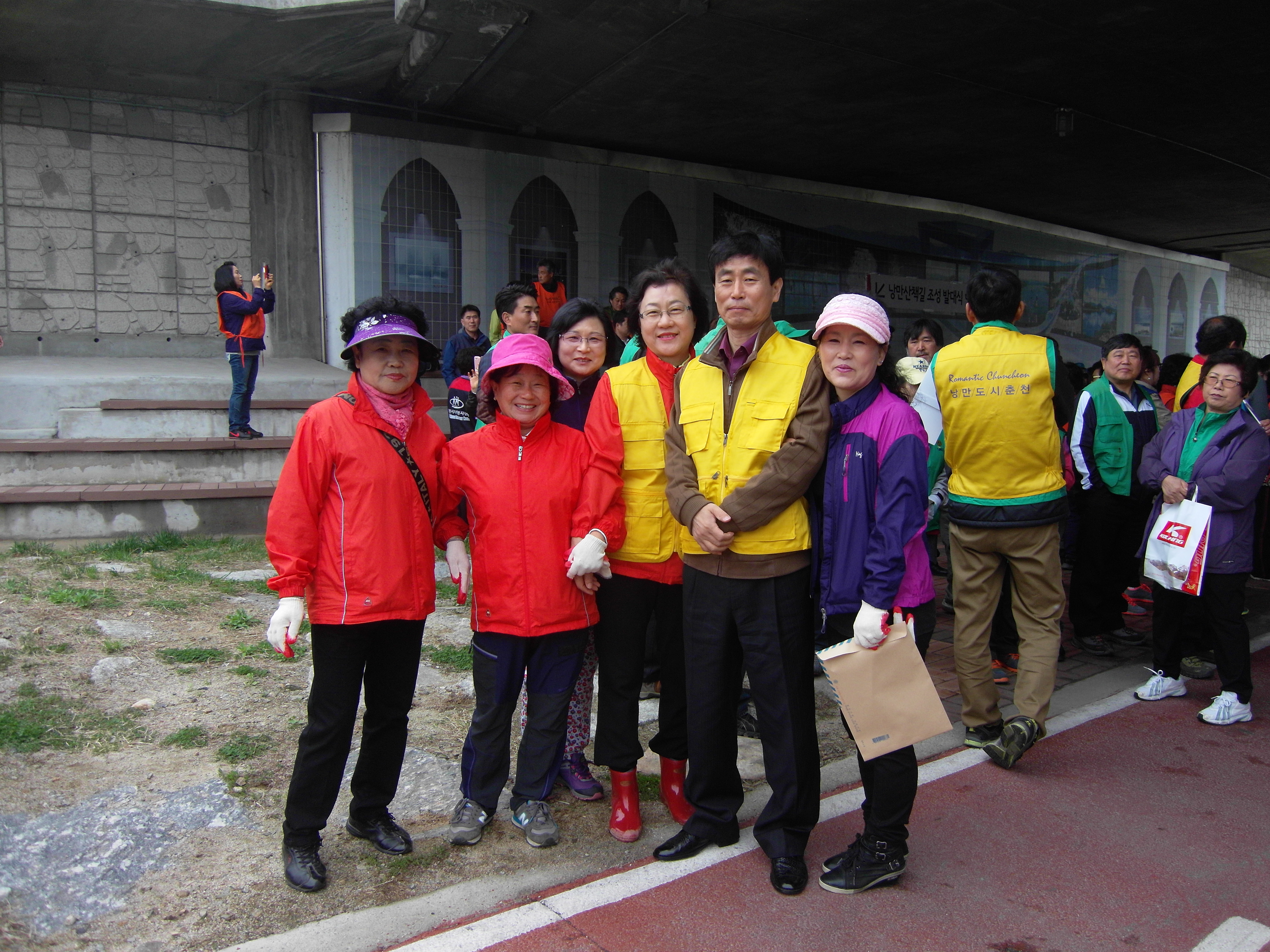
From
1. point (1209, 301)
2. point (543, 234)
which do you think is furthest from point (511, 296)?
point (1209, 301)

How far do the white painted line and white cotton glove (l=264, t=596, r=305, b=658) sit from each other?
2866 millimetres

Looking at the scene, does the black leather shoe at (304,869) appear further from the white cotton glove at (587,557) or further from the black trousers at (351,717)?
the white cotton glove at (587,557)

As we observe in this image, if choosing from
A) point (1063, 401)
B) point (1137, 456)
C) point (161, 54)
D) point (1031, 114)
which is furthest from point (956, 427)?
point (161, 54)

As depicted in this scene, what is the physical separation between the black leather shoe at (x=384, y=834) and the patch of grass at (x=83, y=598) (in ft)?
11.2

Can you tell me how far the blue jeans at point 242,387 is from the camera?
8.52 m

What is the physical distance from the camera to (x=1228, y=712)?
4543 mm

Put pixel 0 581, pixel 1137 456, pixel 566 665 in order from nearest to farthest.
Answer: pixel 566 665 → pixel 1137 456 → pixel 0 581

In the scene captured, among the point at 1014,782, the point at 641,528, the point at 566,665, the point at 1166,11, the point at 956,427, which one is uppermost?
the point at 1166,11

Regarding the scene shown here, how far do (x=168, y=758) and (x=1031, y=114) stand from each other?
39.8 ft

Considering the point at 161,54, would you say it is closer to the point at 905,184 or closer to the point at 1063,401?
the point at 1063,401

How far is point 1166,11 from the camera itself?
8.28 meters

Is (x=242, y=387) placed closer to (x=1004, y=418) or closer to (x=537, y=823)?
(x=537, y=823)

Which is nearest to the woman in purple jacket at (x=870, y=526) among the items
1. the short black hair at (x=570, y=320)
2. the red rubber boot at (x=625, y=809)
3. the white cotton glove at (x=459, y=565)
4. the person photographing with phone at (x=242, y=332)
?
the red rubber boot at (x=625, y=809)

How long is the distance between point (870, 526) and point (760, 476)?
39 cm
